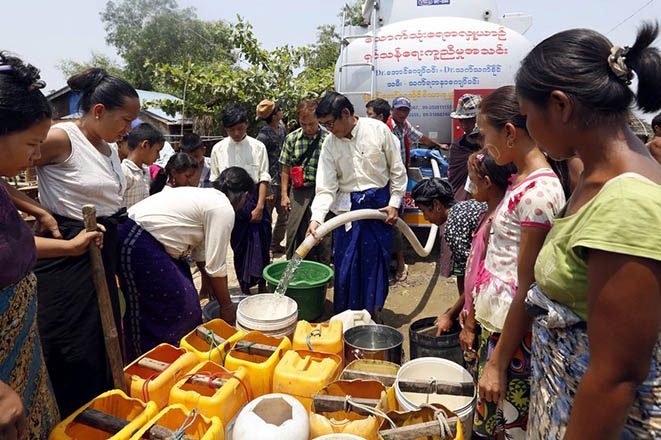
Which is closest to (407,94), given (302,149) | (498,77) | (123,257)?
(498,77)

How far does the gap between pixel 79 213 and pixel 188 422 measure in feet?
3.83

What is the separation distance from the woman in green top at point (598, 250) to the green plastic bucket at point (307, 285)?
2.56m

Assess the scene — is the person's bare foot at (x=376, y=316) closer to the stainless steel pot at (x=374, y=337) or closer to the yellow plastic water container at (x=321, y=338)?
the stainless steel pot at (x=374, y=337)

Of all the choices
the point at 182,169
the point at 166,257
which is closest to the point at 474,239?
the point at 166,257

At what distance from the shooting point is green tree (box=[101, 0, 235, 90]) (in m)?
27.9

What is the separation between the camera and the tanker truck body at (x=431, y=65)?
6141 mm

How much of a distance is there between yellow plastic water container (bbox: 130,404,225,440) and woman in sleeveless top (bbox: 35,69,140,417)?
26.5 inches

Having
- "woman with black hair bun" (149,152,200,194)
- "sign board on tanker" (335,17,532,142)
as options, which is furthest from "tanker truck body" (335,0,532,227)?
"woman with black hair bun" (149,152,200,194)

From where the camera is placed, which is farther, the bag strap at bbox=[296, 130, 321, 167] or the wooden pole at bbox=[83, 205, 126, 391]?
the bag strap at bbox=[296, 130, 321, 167]

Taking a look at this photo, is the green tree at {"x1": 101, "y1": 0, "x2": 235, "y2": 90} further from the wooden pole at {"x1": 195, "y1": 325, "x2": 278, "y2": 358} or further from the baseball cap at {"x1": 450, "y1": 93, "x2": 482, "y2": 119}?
the wooden pole at {"x1": 195, "y1": 325, "x2": 278, "y2": 358}

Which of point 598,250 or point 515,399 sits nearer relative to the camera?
point 598,250

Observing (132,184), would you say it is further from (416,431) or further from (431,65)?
(431,65)

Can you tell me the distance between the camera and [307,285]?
3.68 meters

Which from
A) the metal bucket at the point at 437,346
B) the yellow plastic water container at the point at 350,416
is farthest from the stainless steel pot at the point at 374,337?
the yellow plastic water container at the point at 350,416
